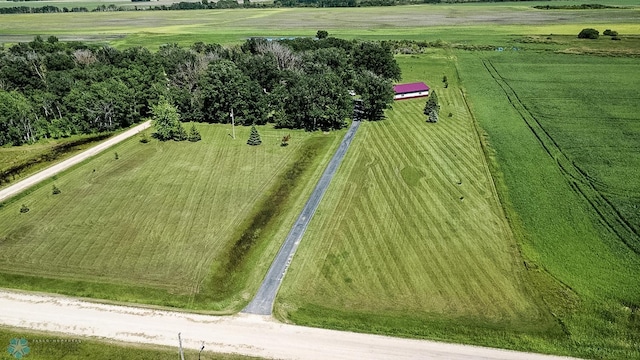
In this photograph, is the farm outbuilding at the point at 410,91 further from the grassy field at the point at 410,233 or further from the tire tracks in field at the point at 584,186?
the tire tracks in field at the point at 584,186

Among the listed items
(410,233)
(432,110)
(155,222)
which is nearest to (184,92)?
(155,222)

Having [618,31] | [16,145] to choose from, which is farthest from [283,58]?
[618,31]

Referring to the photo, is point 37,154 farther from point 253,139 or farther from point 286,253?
point 286,253

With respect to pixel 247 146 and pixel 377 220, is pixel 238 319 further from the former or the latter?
pixel 247 146

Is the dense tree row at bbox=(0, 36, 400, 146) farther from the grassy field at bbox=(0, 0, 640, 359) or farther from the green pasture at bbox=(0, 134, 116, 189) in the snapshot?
the grassy field at bbox=(0, 0, 640, 359)

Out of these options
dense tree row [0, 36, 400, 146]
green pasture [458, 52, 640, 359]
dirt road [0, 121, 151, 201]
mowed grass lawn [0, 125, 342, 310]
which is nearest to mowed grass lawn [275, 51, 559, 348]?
green pasture [458, 52, 640, 359]

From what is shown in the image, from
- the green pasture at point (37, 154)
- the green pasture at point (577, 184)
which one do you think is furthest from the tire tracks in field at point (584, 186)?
the green pasture at point (37, 154)
